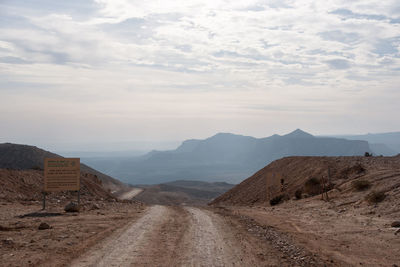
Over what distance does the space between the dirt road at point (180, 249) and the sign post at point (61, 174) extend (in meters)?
9.50

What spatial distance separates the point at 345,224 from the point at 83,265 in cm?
1113

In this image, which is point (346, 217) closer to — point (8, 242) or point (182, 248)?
point (182, 248)

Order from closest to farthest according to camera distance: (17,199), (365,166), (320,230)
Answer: (320,230)
(17,199)
(365,166)

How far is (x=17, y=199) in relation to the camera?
1005 inches

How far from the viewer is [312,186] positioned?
28734 millimetres

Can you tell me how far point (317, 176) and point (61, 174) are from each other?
20.4 m

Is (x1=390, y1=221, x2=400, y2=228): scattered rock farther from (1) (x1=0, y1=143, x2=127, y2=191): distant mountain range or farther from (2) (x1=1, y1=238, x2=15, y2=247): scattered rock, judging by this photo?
(1) (x1=0, y1=143, x2=127, y2=191): distant mountain range

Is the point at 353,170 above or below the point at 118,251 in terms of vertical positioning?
above

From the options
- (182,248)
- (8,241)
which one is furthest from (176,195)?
(182,248)

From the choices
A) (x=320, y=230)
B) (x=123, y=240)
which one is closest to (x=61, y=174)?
(x=123, y=240)

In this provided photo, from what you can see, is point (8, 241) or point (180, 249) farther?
point (8, 241)

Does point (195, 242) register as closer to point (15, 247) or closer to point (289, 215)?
point (15, 247)

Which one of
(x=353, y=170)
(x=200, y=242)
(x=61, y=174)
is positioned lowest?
(x=200, y=242)

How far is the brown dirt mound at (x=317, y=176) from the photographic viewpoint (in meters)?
23.0
